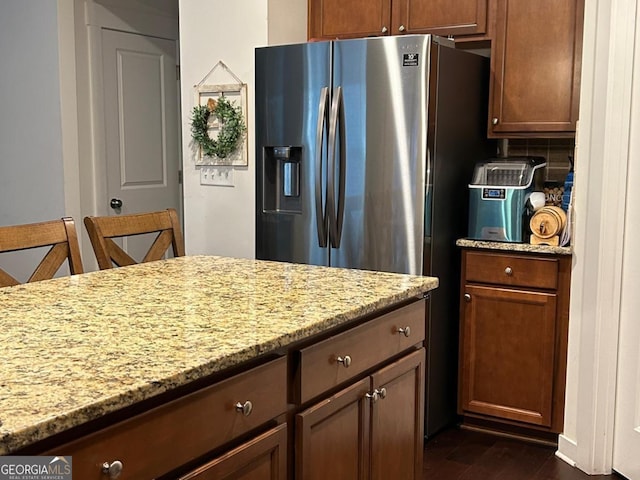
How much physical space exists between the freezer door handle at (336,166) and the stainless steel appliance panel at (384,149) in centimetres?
2

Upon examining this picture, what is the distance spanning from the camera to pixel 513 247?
10.6 ft

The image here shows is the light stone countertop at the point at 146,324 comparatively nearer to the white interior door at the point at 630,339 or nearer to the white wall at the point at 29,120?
the white interior door at the point at 630,339

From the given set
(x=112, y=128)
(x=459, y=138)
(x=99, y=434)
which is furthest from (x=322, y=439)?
(x=112, y=128)

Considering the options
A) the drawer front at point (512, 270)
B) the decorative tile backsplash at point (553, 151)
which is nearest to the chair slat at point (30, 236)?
the drawer front at point (512, 270)

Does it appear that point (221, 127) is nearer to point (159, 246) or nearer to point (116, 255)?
point (159, 246)

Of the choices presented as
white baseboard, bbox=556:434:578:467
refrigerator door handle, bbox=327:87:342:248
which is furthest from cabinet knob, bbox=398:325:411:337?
white baseboard, bbox=556:434:578:467

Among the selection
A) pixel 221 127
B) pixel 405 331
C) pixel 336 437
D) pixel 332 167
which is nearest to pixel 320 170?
pixel 332 167

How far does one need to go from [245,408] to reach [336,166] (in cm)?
200

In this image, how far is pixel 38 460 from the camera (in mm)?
1059

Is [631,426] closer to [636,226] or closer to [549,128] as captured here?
[636,226]

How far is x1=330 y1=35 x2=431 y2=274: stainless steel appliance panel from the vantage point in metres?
3.14

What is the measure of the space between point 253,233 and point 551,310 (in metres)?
1.58

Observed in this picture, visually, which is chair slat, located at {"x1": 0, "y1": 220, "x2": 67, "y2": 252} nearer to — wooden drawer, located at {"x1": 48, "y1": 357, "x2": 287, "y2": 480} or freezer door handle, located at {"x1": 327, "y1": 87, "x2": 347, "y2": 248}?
wooden drawer, located at {"x1": 48, "y1": 357, "x2": 287, "y2": 480}

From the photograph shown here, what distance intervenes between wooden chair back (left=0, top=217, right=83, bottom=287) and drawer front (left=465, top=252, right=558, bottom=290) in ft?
5.84
